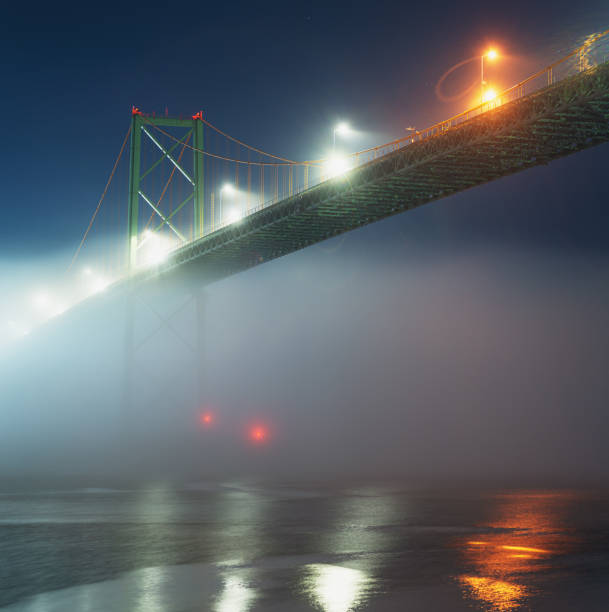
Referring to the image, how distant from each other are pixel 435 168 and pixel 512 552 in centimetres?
1980

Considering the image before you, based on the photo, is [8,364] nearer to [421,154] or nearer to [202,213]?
[202,213]

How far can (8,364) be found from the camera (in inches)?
3748

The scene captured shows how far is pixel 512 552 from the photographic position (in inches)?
561

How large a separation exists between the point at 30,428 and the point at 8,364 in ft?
108

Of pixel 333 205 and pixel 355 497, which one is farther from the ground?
pixel 333 205

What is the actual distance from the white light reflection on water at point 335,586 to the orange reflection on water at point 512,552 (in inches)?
54.2

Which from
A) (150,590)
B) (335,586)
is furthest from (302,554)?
(150,590)

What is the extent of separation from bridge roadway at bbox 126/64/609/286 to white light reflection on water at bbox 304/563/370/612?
16455 mm

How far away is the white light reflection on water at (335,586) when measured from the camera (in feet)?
34.4

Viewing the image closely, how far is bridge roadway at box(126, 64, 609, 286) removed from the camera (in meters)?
25.6

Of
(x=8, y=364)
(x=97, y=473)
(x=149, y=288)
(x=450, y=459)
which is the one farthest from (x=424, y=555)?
(x=8, y=364)

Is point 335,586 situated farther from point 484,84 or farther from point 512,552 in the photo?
point 484,84

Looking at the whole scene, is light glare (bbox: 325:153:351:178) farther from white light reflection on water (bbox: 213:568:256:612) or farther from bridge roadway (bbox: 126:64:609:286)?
white light reflection on water (bbox: 213:568:256:612)

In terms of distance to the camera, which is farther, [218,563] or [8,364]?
[8,364]
